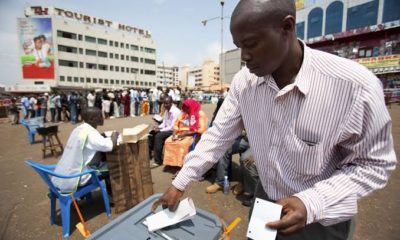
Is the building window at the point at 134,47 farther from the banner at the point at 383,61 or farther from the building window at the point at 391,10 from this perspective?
the building window at the point at 391,10

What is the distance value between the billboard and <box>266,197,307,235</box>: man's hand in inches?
2036

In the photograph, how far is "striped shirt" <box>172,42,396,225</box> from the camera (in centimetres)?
88

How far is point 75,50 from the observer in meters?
45.4

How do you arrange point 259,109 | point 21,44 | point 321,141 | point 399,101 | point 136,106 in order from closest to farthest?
point 321,141, point 259,109, point 136,106, point 399,101, point 21,44

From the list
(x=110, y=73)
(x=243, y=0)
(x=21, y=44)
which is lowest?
(x=243, y=0)

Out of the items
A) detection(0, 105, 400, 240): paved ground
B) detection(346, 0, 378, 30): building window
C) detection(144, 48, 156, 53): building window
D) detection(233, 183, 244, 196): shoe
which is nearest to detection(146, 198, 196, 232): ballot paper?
detection(0, 105, 400, 240): paved ground

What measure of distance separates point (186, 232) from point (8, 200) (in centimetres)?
416

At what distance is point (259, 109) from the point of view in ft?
3.88

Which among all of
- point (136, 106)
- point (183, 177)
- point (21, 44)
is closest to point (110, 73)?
point (21, 44)

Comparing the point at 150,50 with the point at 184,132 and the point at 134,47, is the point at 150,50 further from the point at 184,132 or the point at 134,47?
the point at 184,132

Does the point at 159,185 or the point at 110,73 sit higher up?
the point at 110,73

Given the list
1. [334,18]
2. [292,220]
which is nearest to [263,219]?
[292,220]

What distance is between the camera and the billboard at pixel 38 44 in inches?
1692

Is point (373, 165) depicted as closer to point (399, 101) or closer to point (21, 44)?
point (399, 101)
